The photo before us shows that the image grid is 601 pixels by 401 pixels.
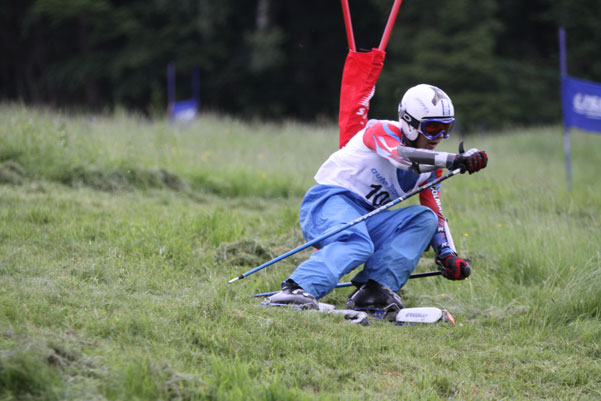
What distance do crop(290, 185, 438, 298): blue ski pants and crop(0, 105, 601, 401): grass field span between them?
45cm

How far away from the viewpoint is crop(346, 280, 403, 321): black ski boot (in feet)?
16.8

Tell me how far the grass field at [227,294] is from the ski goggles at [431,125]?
144 cm

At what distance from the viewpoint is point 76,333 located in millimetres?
3842

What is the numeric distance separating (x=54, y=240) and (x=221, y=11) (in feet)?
78.7

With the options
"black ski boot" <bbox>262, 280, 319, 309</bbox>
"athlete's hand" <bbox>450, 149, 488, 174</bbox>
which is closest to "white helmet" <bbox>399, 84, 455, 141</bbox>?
"athlete's hand" <bbox>450, 149, 488, 174</bbox>

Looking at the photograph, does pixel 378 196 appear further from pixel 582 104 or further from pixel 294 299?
pixel 582 104

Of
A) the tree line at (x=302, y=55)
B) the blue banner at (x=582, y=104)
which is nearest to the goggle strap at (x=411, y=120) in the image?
the blue banner at (x=582, y=104)

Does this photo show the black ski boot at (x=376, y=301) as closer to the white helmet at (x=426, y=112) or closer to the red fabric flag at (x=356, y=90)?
the white helmet at (x=426, y=112)

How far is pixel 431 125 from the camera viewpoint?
503 centimetres

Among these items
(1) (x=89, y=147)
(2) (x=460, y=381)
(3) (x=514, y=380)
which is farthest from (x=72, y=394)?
(1) (x=89, y=147)

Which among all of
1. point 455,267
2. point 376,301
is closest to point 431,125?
point 455,267

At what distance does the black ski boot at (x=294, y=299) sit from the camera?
4.64 metres

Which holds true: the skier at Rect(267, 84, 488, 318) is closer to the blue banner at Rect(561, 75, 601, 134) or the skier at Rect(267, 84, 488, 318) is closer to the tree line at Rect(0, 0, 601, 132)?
the blue banner at Rect(561, 75, 601, 134)

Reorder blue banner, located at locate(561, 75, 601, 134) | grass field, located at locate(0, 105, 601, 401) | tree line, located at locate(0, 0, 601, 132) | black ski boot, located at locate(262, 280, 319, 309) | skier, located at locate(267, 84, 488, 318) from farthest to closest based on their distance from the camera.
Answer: tree line, located at locate(0, 0, 601, 132) → blue banner, located at locate(561, 75, 601, 134) → skier, located at locate(267, 84, 488, 318) → black ski boot, located at locate(262, 280, 319, 309) → grass field, located at locate(0, 105, 601, 401)
